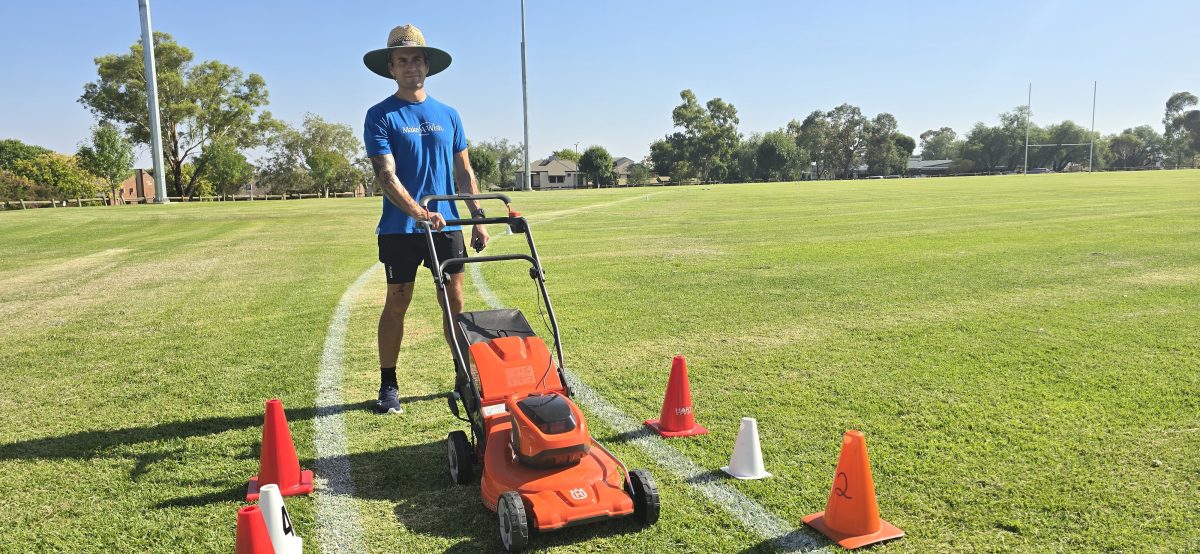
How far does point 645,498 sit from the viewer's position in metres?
3.07

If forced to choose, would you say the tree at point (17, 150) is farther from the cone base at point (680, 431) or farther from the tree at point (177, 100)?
the cone base at point (680, 431)

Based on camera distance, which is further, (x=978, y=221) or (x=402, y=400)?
(x=978, y=221)

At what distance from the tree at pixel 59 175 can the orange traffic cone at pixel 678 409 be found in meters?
73.0

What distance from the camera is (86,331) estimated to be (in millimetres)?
7305

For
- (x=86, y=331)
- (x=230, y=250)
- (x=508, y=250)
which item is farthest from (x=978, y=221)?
(x=86, y=331)

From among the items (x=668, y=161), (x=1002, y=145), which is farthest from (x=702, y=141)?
(x=1002, y=145)

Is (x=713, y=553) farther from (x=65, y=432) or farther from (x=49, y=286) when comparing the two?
(x=49, y=286)

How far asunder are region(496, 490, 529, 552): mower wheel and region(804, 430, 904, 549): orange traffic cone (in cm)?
125

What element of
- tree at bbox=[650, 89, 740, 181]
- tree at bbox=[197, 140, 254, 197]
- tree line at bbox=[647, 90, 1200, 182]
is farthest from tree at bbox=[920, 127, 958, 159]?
tree at bbox=[197, 140, 254, 197]

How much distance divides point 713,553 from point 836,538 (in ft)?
1.71

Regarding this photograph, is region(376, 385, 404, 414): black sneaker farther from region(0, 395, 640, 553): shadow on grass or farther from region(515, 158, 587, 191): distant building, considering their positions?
region(515, 158, 587, 191): distant building

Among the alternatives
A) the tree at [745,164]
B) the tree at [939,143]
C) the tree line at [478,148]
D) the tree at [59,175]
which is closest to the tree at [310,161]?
the tree line at [478,148]

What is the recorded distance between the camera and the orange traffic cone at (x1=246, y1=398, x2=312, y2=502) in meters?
3.46

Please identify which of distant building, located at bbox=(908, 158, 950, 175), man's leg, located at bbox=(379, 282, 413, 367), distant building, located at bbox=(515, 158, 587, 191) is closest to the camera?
man's leg, located at bbox=(379, 282, 413, 367)
